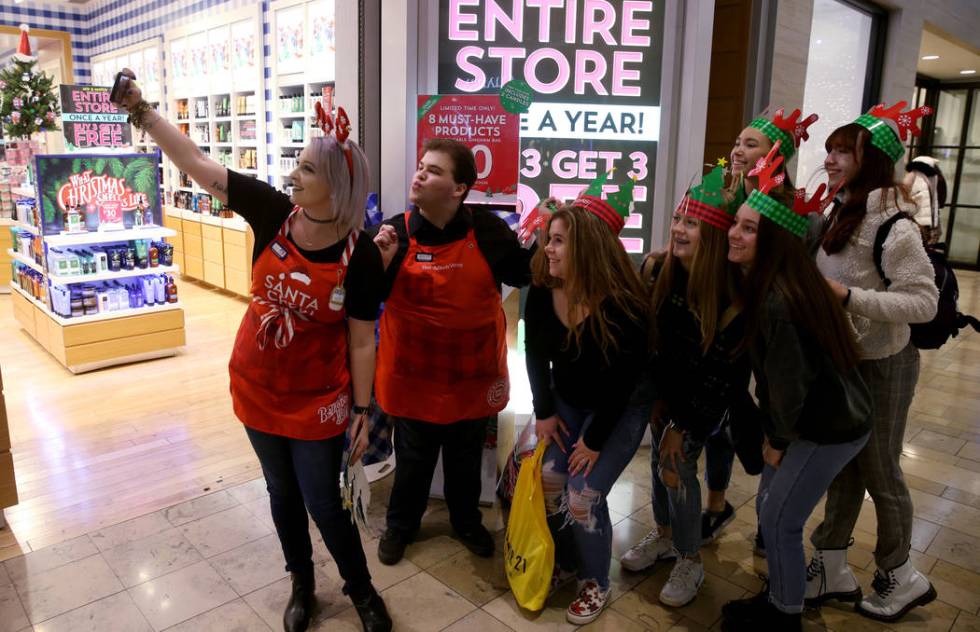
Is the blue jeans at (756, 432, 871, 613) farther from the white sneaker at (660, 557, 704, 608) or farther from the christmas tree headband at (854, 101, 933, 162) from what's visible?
the christmas tree headband at (854, 101, 933, 162)

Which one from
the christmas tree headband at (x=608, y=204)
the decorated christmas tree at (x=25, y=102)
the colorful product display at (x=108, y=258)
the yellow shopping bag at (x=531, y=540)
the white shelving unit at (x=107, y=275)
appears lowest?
A: the yellow shopping bag at (x=531, y=540)

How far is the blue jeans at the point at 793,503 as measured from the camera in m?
2.02

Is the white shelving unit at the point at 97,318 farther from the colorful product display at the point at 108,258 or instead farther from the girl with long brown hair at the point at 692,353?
the girl with long brown hair at the point at 692,353

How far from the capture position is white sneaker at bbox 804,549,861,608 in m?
2.44

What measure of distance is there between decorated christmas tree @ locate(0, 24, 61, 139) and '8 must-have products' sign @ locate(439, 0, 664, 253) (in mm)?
4000

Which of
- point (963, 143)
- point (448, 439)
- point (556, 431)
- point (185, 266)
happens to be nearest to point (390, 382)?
point (448, 439)

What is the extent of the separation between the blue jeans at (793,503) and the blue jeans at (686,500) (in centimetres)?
27

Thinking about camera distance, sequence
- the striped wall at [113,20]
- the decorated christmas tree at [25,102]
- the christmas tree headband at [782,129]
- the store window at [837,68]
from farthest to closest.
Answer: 1. the striped wall at [113,20]
2. the decorated christmas tree at [25,102]
3. the store window at [837,68]
4. the christmas tree headband at [782,129]

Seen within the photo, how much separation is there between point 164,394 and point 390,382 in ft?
8.90

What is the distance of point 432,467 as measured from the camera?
268 centimetres

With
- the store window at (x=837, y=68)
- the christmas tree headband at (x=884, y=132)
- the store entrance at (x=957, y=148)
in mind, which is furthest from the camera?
the store entrance at (x=957, y=148)

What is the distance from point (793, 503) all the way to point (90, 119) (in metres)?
5.07

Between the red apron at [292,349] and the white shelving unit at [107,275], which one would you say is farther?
the white shelving unit at [107,275]

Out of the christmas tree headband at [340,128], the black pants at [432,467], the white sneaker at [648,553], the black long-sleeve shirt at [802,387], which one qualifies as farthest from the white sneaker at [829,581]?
the christmas tree headband at [340,128]
